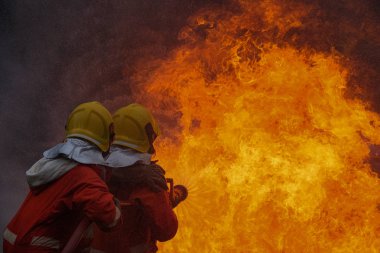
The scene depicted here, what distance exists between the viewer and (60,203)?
287 cm

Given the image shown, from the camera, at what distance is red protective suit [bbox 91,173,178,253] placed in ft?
11.4

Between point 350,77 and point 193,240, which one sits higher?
point 350,77

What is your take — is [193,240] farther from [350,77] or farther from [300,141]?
[350,77]

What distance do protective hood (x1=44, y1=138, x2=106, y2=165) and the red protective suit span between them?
1.52 feet

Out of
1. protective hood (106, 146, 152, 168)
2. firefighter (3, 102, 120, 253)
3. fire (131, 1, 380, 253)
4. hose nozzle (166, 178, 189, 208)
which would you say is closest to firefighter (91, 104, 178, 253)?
protective hood (106, 146, 152, 168)

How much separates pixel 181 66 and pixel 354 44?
3062mm

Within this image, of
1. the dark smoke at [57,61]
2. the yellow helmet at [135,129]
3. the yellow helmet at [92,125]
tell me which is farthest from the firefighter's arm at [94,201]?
the dark smoke at [57,61]

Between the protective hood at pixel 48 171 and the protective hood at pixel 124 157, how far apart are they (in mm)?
512

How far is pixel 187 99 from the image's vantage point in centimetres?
664

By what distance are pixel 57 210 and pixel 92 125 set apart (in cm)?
80

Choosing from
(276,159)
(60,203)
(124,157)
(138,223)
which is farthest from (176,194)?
(276,159)

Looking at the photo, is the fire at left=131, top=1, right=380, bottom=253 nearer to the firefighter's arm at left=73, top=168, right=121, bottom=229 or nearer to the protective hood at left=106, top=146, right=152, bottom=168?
the protective hood at left=106, top=146, right=152, bottom=168

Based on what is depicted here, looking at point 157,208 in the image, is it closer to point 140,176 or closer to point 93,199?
point 140,176

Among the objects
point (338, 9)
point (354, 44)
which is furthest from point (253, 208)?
point (338, 9)
